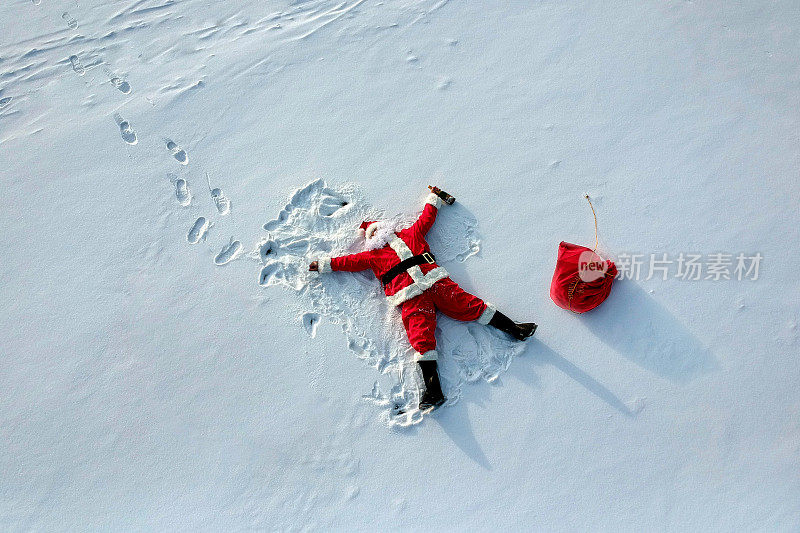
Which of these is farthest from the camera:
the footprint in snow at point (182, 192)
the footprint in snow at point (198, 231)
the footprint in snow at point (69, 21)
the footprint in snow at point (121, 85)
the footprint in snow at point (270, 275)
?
the footprint in snow at point (69, 21)

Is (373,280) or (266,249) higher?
(266,249)

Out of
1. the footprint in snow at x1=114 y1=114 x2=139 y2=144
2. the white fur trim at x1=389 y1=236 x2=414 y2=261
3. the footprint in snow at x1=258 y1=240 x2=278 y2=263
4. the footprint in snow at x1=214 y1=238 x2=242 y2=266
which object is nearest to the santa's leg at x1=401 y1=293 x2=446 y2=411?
the white fur trim at x1=389 y1=236 x2=414 y2=261

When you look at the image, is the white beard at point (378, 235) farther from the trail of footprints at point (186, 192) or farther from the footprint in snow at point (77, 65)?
the footprint in snow at point (77, 65)

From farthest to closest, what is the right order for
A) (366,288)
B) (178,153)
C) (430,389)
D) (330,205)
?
(178,153)
(330,205)
(366,288)
(430,389)

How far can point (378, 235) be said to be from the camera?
3.31 meters

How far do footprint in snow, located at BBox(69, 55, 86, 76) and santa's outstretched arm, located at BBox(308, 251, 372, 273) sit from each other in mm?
2741

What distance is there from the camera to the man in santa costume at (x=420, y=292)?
10.2ft

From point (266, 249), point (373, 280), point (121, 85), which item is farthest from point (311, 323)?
point (121, 85)

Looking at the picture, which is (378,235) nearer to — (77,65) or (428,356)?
(428,356)

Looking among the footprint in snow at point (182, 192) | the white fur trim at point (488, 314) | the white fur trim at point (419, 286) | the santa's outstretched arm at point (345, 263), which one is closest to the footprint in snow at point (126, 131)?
the footprint in snow at point (182, 192)

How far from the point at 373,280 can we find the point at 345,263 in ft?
0.82

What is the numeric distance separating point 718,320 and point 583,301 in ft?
3.06

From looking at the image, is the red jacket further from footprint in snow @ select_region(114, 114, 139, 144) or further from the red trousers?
footprint in snow @ select_region(114, 114, 139, 144)

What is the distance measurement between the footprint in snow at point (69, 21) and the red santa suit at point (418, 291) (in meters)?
3.24
